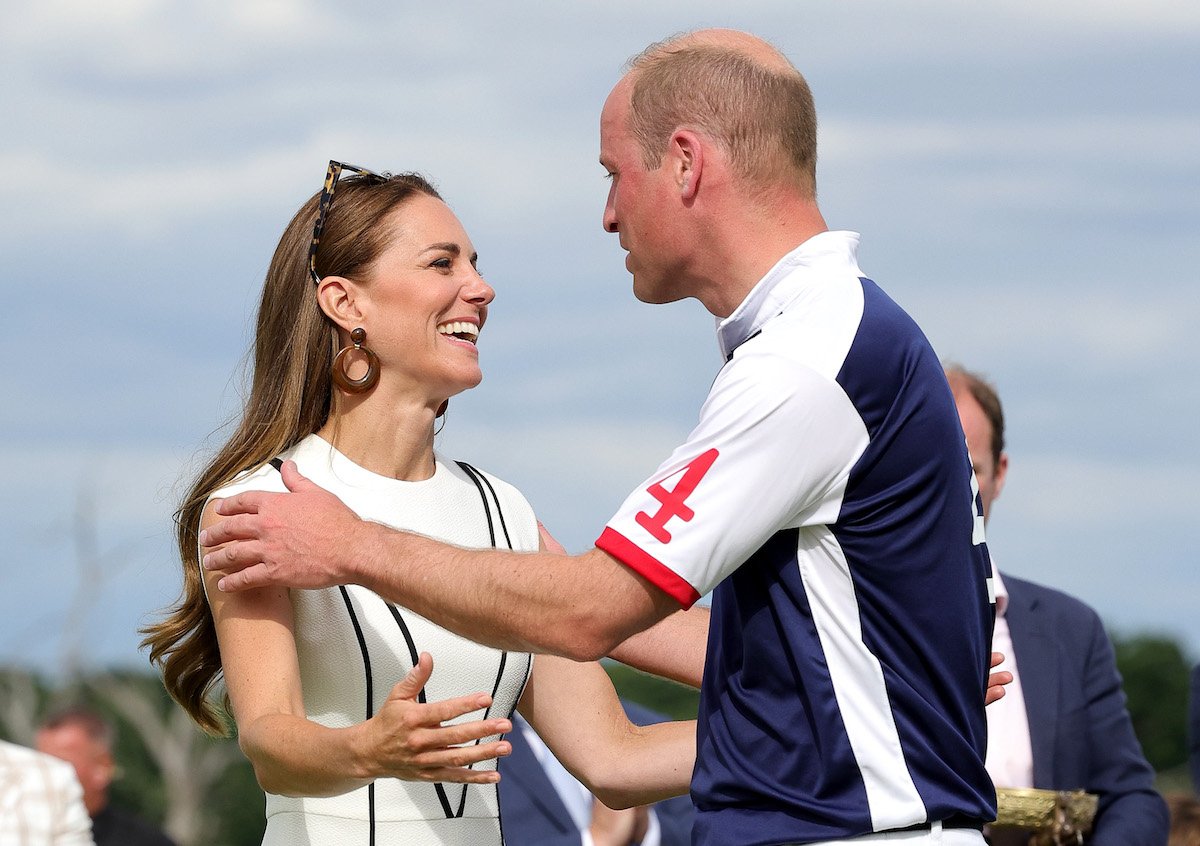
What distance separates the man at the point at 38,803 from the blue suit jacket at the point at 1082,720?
11.5 feet

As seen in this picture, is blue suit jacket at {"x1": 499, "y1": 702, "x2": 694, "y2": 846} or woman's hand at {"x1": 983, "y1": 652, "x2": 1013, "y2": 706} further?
blue suit jacket at {"x1": 499, "y1": 702, "x2": 694, "y2": 846}

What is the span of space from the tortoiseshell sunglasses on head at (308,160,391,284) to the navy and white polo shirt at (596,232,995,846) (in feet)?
4.02

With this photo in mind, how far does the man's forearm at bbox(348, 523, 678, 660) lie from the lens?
301 centimetres

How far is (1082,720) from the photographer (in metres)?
5.80

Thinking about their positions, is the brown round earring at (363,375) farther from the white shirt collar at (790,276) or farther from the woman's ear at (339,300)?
the white shirt collar at (790,276)

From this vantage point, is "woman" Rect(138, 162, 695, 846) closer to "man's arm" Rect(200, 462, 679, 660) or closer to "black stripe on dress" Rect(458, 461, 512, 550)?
"black stripe on dress" Rect(458, 461, 512, 550)

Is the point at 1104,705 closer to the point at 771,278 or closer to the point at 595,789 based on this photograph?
the point at 595,789

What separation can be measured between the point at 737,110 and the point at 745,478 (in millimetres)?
819

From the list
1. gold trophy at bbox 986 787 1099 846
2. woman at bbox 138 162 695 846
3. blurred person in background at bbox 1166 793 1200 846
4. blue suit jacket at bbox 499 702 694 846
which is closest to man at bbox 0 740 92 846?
woman at bbox 138 162 695 846

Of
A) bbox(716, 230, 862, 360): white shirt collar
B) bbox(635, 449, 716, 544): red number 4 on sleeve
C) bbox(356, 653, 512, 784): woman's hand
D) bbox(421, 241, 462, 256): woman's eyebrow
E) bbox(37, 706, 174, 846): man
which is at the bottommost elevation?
bbox(37, 706, 174, 846): man

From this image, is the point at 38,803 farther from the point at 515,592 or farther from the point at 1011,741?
the point at 1011,741

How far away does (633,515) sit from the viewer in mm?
2988

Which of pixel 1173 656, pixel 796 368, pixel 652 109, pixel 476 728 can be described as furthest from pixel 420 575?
pixel 1173 656

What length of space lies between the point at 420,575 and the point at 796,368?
816mm
